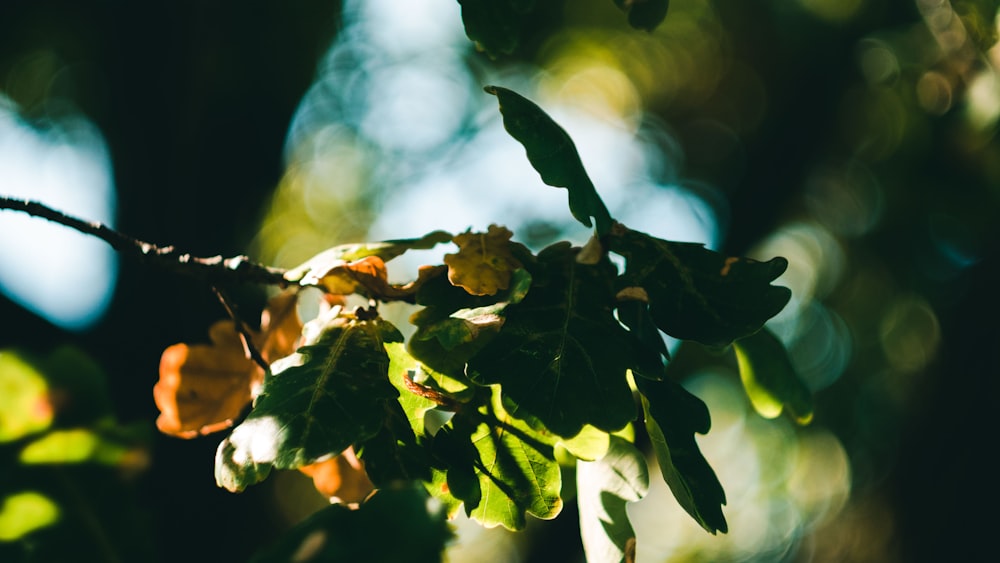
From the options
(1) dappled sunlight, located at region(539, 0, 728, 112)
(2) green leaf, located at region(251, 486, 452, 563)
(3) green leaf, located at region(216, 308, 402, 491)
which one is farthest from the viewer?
(1) dappled sunlight, located at region(539, 0, 728, 112)

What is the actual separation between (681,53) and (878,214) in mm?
1937

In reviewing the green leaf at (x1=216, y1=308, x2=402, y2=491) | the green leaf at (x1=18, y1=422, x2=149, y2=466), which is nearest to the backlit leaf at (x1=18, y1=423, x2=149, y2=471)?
the green leaf at (x1=18, y1=422, x2=149, y2=466)

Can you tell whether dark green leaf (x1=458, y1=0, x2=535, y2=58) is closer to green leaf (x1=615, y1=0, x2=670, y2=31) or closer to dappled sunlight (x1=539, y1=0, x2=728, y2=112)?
green leaf (x1=615, y1=0, x2=670, y2=31)

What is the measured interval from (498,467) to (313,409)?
0.93 feet

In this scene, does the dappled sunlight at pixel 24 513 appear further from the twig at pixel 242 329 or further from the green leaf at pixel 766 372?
the green leaf at pixel 766 372

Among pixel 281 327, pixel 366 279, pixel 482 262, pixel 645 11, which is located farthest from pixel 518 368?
pixel 645 11

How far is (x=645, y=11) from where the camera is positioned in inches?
48.5

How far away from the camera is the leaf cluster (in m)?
0.84

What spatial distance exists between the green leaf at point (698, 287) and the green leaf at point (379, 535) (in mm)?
471

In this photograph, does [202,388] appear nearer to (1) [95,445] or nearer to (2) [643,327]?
(1) [95,445]

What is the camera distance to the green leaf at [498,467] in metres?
0.94

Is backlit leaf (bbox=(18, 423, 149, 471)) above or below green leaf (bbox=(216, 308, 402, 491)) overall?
above

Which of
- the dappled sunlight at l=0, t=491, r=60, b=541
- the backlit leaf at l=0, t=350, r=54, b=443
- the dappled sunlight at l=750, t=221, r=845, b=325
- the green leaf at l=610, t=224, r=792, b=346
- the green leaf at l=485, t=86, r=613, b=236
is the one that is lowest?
the dappled sunlight at l=750, t=221, r=845, b=325

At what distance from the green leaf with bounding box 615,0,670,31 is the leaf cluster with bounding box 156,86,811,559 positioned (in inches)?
16.2
